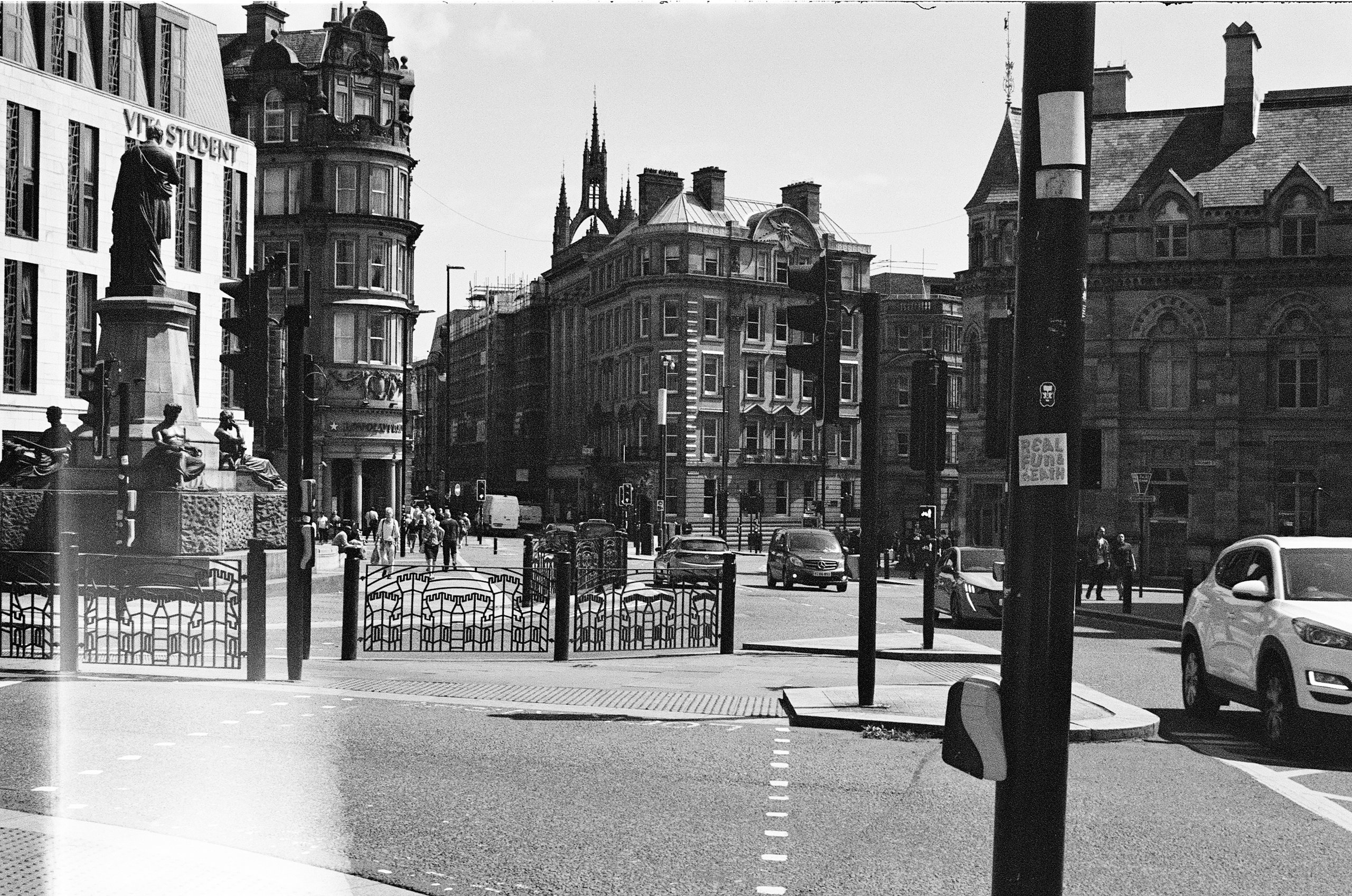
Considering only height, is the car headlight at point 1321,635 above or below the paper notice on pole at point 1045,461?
below

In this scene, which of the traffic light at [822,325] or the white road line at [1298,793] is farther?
the traffic light at [822,325]

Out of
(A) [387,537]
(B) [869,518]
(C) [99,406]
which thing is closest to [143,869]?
(B) [869,518]

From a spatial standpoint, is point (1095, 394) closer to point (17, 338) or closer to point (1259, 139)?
point (1259, 139)

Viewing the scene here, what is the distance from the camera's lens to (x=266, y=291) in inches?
592

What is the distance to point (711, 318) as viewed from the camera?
80000mm

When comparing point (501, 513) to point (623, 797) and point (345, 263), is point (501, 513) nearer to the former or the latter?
point (345, 263)

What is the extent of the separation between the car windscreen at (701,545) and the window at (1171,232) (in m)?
23.1

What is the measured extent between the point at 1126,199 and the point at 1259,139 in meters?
5.16

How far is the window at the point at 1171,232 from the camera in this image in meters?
51.5

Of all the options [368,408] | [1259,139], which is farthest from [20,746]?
[1259,139]

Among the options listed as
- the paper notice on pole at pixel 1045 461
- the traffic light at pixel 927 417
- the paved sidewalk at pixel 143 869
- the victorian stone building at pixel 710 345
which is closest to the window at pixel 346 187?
the traffic light at pixel 927 417

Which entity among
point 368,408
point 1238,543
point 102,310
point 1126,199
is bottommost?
point 1238,543

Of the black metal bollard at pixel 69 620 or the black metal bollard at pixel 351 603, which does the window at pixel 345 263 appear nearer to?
the black metal bollard at pixel 351 603

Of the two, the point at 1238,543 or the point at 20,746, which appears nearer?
the point at 20,746
